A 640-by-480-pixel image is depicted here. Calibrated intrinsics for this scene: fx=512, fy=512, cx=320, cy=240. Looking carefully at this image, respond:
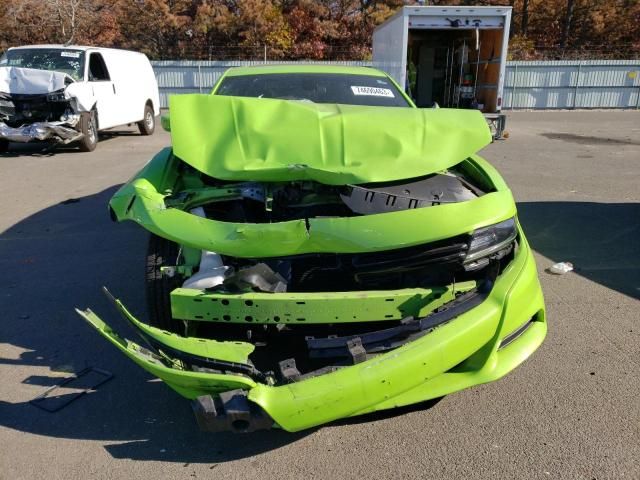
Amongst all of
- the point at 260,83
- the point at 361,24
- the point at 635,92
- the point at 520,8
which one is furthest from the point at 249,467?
the point at 520,8

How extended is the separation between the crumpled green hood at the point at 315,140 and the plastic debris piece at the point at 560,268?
72.1 inches

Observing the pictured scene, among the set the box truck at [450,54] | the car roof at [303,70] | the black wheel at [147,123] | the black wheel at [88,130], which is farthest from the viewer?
the black wheel at [147,123]

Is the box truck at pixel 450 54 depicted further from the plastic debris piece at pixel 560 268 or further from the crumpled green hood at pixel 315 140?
the crumpled green hood at pixel 315 140

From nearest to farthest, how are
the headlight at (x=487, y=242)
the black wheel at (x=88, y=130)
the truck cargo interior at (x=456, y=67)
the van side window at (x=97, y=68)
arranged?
the headlight at (x=487, y=242)
the black wheel at (x=88, y=130)
the van side window at (x=97, y=68)
the truck cargo interior at (x=456, y=67)

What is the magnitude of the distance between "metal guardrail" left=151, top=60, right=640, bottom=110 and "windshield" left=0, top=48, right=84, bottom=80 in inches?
392

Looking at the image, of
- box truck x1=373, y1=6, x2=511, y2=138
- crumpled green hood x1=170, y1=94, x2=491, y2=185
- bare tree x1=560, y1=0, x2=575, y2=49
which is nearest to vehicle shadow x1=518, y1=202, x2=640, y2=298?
crumpled green hood x1=170, y1=94, x2=491, y2=185

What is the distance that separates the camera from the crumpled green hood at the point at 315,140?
8.97 ft

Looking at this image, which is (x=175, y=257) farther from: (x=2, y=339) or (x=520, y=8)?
(x=520, y=8)

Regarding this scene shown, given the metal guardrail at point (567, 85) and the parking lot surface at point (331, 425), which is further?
the metal guardrail at point (567, 85)

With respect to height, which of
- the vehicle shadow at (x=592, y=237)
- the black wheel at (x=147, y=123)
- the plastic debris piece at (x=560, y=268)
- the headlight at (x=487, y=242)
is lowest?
the black wheel at (x=147, y=123)

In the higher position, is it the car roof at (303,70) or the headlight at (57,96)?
the car roof at (303,70)

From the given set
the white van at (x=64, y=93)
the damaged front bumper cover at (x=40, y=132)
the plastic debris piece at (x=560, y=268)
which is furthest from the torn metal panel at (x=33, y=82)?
Answer: the plastic debris piece at (x=560, y=268)

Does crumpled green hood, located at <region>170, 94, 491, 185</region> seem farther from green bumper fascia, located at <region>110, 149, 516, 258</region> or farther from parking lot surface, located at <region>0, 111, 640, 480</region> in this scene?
parking lot surface, located at <region>0, 111, 640, 480</region>

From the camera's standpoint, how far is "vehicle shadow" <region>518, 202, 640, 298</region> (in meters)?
4.34
